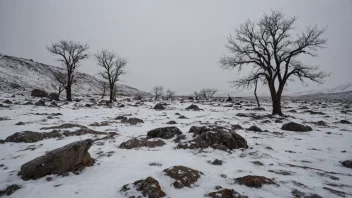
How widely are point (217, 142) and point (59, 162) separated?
4925 mm

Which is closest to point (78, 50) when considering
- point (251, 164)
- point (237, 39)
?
point (237, 39)

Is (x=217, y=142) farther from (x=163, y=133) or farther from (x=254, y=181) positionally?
(x=254, y=181)

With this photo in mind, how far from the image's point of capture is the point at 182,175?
13.3 ft

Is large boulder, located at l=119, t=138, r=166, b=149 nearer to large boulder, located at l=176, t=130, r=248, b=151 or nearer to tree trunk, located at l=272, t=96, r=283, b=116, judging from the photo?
large boulder, located at l=176, t=130, r=248, b=151

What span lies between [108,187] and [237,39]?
664 inches

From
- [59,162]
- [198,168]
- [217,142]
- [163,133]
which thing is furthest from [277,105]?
[59,162]

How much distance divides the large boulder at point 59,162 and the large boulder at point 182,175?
226 cm

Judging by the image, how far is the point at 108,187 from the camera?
368 centimetres

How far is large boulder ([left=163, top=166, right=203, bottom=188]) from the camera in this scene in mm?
3812

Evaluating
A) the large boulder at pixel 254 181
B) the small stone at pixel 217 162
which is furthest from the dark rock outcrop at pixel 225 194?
the small stone at pixel 217 162

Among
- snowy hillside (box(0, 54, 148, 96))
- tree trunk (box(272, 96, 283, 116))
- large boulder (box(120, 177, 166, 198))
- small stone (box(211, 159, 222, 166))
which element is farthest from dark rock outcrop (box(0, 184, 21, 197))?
snowy hillside (box(0, 54, 148, 96))

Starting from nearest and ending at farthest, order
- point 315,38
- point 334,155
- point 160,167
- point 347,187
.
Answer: point 347,187 → point 160,167 → point 334,155 → point 315,38

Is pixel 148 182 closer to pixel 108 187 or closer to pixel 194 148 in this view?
pixel 108 187

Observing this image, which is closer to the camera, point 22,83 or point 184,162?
point 184,162
